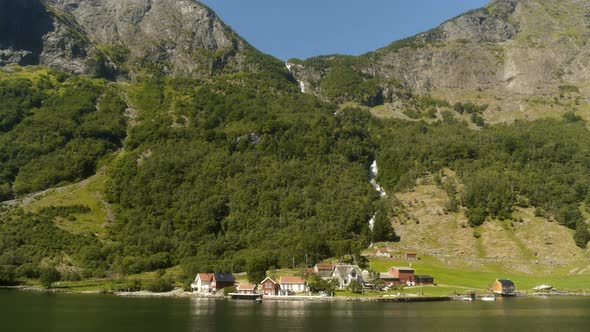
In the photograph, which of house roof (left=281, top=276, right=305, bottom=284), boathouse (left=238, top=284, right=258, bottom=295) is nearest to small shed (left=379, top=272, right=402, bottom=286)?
house roof (left=281, top=276, right=305, bottom=284)

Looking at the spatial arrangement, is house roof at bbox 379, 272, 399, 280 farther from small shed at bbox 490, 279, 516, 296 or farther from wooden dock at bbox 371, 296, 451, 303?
small shed at bbox 490, 279, 516, 296

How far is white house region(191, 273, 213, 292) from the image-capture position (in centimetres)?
14500

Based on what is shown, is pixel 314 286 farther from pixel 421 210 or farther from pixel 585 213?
pixel 585 213

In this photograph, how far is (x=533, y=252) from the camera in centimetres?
16612

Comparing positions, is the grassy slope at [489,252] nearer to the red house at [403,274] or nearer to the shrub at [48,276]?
the red house at [403,274]

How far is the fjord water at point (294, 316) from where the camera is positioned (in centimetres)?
7438

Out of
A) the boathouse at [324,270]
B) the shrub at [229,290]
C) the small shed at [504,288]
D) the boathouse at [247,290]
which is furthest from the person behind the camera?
the boathouse at [324,270]

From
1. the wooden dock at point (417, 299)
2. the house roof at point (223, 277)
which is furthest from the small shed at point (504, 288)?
the house roof at point (223, 277)

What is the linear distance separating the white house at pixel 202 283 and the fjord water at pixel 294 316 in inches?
1123

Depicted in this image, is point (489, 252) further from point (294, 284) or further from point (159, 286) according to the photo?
point (159, 286)

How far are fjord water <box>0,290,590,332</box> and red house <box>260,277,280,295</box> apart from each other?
55.9 feet

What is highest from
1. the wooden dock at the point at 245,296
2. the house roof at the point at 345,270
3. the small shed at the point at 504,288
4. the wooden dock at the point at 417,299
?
the house roof at the point at 345,270

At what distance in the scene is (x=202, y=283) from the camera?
146 m

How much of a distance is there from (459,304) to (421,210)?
89.5m
